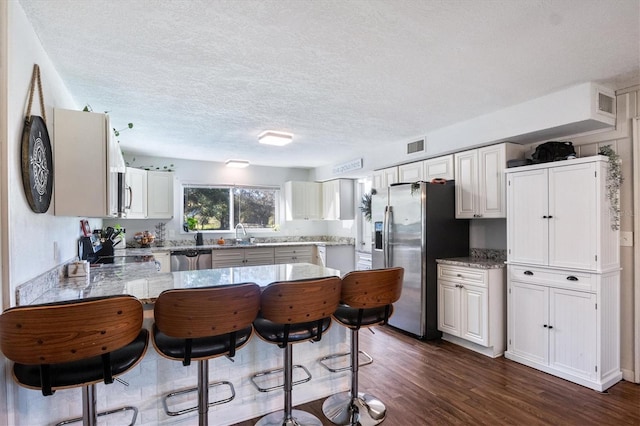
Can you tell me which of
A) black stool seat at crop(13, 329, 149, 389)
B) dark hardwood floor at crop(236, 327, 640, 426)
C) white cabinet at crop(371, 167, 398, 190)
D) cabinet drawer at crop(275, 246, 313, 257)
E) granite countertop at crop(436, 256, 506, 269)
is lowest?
dark hardwood floor at crop(236, 327, 640, 426)

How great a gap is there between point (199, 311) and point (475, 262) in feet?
9.91

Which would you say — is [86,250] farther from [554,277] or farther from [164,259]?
[554,277]

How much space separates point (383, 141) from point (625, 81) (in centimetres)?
254

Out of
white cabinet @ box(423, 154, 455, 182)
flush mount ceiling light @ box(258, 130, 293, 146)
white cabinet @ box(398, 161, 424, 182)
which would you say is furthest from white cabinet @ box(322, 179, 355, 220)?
flush mount ceiling light @ box(258, 130, 293, 146)

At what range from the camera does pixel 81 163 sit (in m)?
2.19

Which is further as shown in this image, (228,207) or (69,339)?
(228,207)

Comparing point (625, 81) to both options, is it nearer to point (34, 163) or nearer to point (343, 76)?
point (343, 76)

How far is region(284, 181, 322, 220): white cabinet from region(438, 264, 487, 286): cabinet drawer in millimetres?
3276

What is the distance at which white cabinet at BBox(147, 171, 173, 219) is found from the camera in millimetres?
5273

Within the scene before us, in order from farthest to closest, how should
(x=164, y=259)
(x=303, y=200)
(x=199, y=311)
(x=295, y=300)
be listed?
(x=303, y=200) → (x=164, y=259) → (x=295, y=300) → (x=199, y=311)

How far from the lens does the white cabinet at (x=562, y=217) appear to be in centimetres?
271

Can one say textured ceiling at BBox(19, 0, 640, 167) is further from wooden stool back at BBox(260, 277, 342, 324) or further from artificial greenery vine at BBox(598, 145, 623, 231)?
wooden stool back at BBox(260, 277, 342, 324)

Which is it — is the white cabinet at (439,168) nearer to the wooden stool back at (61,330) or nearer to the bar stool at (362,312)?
the bar stool at (362,312)

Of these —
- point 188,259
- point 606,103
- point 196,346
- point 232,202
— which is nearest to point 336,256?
point 232,202
